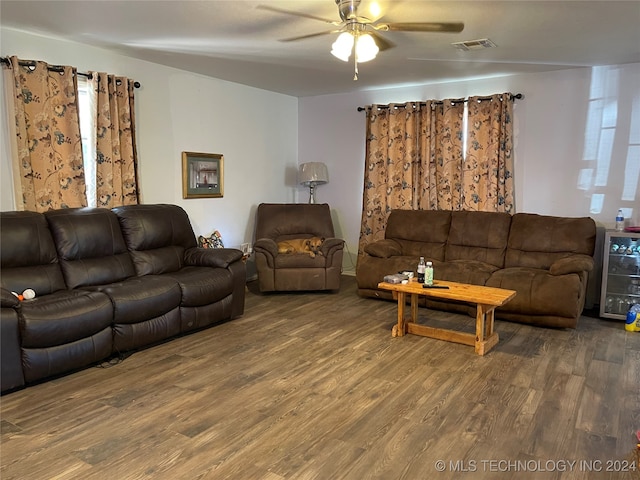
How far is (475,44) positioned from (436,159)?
73.0 inches

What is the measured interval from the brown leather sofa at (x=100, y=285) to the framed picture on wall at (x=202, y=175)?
592 mm

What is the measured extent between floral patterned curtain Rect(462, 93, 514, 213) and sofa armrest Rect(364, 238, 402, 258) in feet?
3.11

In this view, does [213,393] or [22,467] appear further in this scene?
[213,393]

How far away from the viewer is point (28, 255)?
3369 millimetres

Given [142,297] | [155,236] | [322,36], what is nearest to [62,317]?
[142,297]

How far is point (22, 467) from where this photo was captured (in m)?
2.10

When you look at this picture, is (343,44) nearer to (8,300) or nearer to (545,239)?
(8,300)

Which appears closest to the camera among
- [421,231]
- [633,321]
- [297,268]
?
[633,321]

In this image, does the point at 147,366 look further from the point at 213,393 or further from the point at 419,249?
the point at 419,249

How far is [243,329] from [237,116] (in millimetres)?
2787

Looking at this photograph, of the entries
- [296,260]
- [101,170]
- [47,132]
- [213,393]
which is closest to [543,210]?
[296,260]

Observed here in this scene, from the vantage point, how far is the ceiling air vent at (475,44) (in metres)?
3.76

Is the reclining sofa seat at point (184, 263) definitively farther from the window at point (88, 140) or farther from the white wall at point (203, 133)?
the white wall at point (203, 133)

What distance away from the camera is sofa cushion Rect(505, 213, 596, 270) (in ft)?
14.9
